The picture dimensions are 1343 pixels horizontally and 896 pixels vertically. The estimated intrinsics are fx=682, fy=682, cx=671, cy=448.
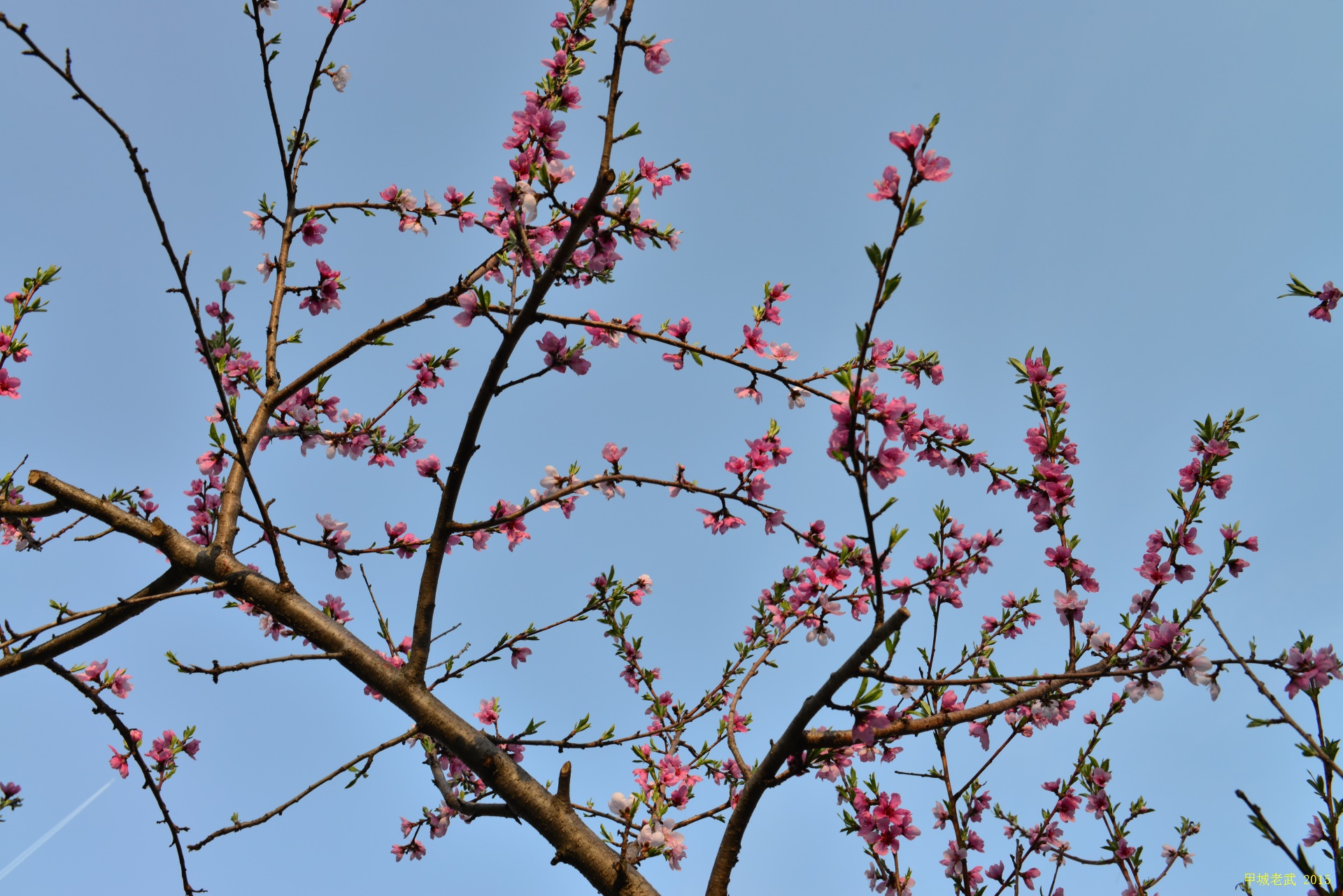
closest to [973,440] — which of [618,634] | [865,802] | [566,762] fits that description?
[865,802]

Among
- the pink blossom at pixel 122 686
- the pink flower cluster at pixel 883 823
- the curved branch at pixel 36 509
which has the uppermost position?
the pink blossom at pixel 122 686

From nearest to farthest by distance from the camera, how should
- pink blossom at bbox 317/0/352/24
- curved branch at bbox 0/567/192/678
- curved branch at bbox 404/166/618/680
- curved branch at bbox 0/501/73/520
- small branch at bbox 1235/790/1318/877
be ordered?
small branch at bbox 1235/790/1318/877, curved branch at bbox 404/166/618/680, curved branch at bbox 0/567/192/678, curved branch at bbox 0/501/73/520, pink blossom at bbox 317/0/352/24

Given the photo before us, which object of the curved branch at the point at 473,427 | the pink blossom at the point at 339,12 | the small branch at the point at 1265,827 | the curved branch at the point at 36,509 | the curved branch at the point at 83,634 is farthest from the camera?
the pink blossom at the point at 339,12

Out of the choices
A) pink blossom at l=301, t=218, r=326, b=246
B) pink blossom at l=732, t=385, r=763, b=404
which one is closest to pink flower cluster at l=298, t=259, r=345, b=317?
pink blossom at l=301, t=218, r=326, b=246

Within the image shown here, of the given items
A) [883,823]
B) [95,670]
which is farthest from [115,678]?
[883,823]

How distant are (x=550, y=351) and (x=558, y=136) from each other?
1.04m

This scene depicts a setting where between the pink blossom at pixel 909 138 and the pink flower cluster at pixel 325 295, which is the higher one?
the pink flower cluster at pixel 325 295

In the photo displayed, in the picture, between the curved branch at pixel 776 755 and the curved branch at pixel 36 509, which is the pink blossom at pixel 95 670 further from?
the curved branch at pixel 776 755

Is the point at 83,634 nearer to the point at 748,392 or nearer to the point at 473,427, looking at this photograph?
the point at 473,427

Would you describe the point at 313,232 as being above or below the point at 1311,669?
above

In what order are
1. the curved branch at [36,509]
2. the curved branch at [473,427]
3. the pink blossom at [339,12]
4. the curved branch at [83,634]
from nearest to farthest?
the curved branch at [473,427] → the curved branch at [83,634] → the curved branch at [36,509] → the pink blossom at [339,12]

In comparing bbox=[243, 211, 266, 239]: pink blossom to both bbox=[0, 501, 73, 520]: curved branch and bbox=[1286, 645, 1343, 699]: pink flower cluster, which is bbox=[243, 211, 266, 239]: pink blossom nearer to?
bbox=[0, 501, 73, 520]: curved branch

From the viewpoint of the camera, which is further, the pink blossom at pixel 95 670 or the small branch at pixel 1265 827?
the pink blossom at pixel 95 670

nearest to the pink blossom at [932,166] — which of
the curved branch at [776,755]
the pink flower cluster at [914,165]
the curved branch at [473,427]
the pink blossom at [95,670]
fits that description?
the pink flower cluster at [914,165]
